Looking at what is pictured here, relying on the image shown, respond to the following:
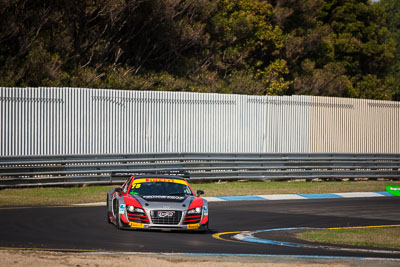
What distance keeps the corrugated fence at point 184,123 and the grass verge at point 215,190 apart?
1629mm

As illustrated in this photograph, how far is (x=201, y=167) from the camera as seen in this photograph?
→ 27.6m

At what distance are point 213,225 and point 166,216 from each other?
226 centimetres

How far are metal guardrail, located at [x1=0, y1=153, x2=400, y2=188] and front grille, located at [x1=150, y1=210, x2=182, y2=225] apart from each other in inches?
262

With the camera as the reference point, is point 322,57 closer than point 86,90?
No

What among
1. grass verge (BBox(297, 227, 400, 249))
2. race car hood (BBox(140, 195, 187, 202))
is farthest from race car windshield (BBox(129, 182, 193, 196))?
grass verge (BBox(297, 227, 400, 249))

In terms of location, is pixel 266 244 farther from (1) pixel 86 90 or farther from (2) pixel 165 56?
(2) pixel 165 56

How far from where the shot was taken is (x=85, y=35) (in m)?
37.0

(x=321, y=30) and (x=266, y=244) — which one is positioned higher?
(x=321, y=30)

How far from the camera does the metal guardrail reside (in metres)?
24.1

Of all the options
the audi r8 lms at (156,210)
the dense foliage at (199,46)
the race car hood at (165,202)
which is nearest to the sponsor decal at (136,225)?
the audi r8 lms at (156,210)

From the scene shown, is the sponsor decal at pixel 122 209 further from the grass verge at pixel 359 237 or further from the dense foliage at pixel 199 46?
the dense foliage at pixel 199 46

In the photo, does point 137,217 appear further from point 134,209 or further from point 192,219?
point 192,219

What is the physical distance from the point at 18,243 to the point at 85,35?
84.0 ft

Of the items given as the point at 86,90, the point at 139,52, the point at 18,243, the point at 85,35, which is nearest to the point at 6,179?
the point at 86,90
